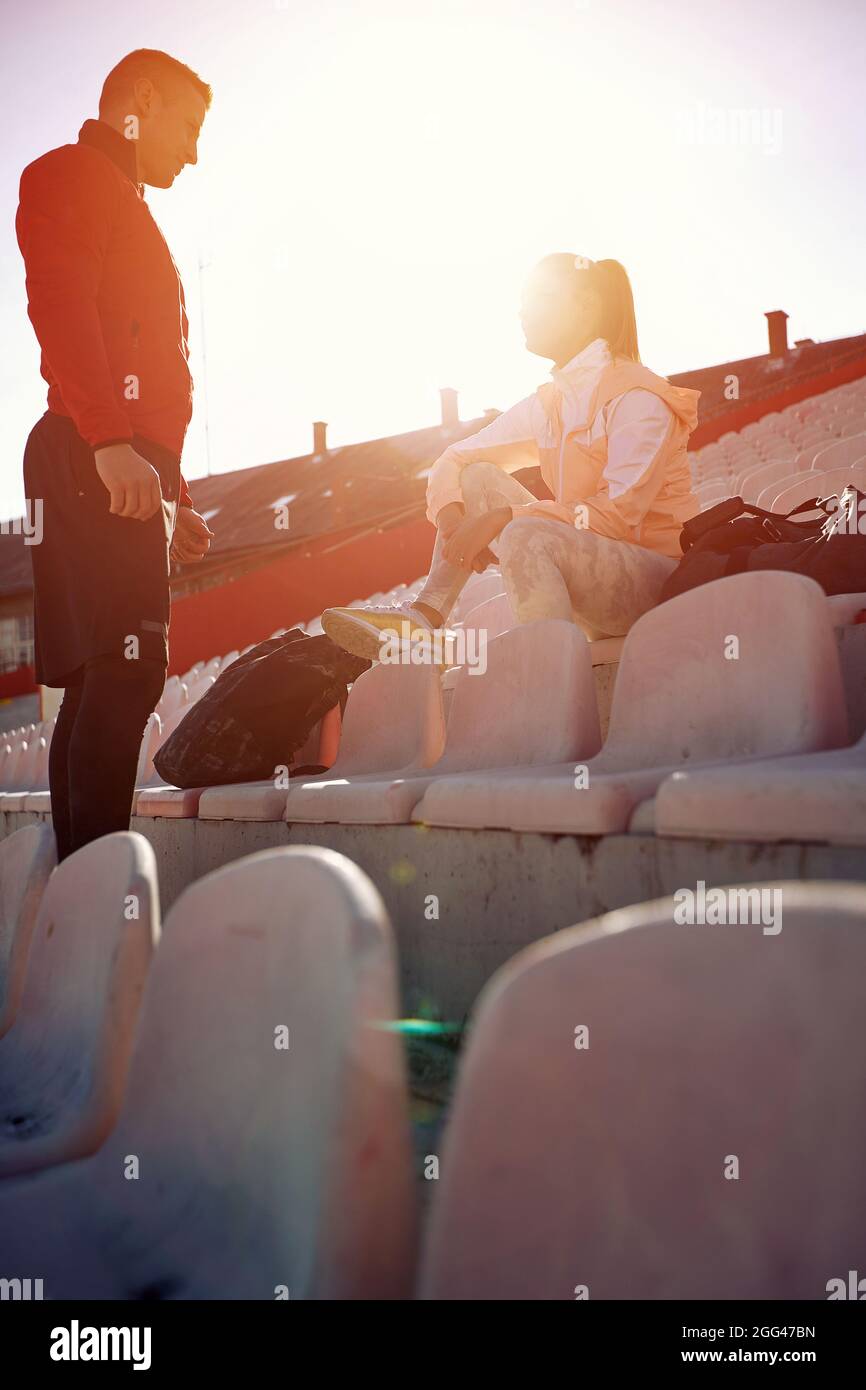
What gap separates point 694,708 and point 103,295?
128 centimetres

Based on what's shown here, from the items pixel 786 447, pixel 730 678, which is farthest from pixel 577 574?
pixel 786 447

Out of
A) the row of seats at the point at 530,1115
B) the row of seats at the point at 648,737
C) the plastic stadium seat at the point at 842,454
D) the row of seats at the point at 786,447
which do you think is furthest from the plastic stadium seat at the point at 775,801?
the plastic stadium seat at the point at 842,454

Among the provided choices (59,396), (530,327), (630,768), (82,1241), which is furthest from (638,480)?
(82,1241)

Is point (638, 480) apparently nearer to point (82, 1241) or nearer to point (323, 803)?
point (323, 803)

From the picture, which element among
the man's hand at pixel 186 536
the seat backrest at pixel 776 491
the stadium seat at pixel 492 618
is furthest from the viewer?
the seat backrest at pixel 776 491

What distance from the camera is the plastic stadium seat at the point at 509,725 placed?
198cm

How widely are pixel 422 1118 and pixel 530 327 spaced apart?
2.06 m

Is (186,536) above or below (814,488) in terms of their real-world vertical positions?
below

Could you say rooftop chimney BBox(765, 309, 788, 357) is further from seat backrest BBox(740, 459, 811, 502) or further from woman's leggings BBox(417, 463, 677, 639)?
woman's leggings BBox(417, 463, 677, 639)

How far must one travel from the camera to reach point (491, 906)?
67.7 inches

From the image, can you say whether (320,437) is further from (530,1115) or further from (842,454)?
(530,1115)

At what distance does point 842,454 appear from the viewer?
480cm

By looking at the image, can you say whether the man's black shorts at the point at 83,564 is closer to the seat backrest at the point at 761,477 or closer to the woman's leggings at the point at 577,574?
the woman's leggings at the point at 577,574

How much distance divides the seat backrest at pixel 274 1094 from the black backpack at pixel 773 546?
1.42 m
